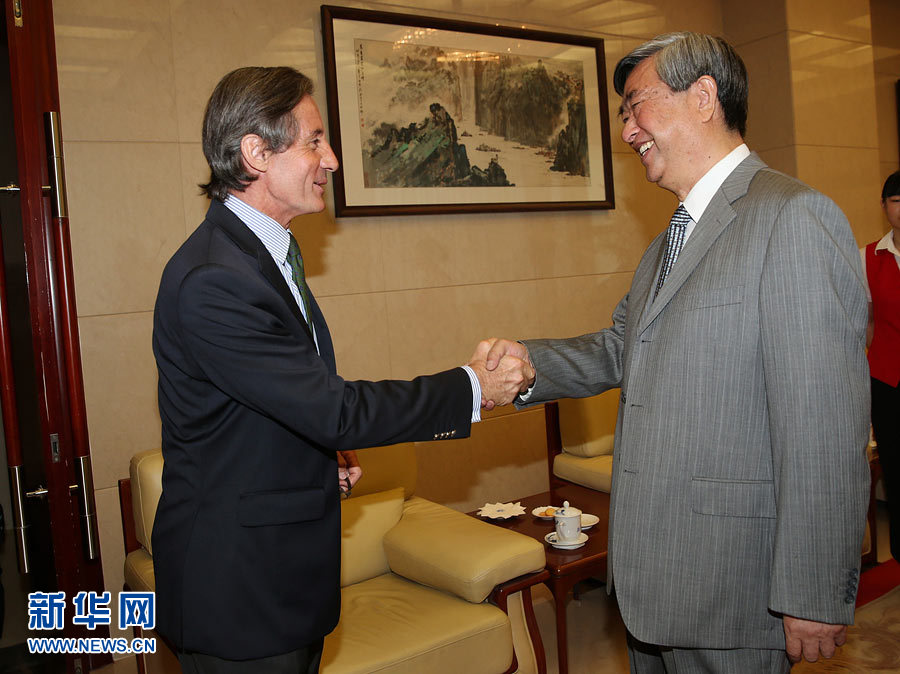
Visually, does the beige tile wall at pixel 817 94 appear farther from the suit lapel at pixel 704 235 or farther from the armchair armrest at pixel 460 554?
the suit lapel at pixel 704 235

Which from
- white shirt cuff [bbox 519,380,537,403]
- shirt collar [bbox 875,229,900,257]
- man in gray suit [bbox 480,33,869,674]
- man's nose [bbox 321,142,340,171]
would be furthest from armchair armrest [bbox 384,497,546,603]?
shirt collar [bbox 875,229,900,257]

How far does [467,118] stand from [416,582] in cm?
238

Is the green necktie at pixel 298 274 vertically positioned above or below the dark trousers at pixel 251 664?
above

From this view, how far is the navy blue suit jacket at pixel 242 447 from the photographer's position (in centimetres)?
140

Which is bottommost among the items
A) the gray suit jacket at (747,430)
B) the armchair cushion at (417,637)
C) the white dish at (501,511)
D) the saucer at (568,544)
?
the armchair cushion at (417,637)

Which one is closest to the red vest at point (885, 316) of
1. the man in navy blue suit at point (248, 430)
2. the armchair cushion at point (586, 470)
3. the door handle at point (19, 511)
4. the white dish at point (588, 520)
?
the armchair cushion at point (586, 470)

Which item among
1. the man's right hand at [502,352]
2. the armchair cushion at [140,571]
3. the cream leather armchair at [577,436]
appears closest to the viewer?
the man's right hand at [502,352]

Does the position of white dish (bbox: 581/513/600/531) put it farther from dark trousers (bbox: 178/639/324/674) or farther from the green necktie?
the green necktie

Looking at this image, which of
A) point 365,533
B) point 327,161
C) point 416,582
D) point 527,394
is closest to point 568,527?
point 416,582

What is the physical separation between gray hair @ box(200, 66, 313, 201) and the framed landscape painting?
6.25ft

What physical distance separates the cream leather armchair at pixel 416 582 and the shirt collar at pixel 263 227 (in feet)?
4.16

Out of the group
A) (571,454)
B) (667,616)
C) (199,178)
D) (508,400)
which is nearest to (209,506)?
(508,400)

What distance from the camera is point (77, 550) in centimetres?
288

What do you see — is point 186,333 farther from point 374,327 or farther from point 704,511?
point 374,327
